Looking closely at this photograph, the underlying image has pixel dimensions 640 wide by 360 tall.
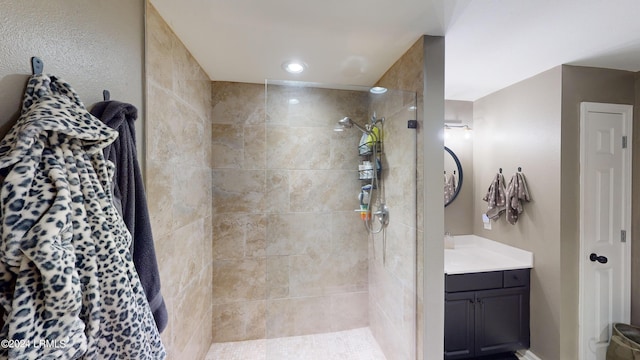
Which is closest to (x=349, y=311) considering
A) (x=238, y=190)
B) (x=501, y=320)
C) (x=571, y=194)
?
(x=501, y=320)

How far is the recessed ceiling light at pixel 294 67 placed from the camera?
5.65ft

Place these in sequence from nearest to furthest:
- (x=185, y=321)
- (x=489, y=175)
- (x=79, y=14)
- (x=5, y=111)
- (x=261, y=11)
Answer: (x=5, y=111), (x=79, y=14), (x=261, y=11), (x=185, y=321), (x=489, y=175)

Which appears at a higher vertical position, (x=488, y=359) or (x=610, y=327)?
(x=610, y=327)

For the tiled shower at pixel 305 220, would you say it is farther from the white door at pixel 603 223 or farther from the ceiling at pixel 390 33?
the white door at pixel 603 223

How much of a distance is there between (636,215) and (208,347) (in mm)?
3639

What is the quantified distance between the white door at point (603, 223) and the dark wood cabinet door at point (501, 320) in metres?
0.34

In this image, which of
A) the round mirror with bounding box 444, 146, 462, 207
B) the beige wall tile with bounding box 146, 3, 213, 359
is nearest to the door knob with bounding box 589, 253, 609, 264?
Result: the round mirror with bounding box 444, 146, 462, 207

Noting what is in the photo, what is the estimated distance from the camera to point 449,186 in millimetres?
2508

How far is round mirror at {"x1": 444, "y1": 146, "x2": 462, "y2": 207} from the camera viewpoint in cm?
250

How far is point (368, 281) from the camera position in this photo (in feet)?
6.28

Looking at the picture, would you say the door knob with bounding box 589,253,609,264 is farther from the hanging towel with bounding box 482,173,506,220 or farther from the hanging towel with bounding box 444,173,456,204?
the hanging towel with bounding box 444,173,456,204

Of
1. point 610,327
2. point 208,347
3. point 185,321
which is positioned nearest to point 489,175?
point 610,327

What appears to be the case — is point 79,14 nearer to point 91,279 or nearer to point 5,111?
point 5,111

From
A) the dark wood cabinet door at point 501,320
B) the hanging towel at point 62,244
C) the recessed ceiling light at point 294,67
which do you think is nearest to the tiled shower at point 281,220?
the recessed ceiling light at point 294,67
